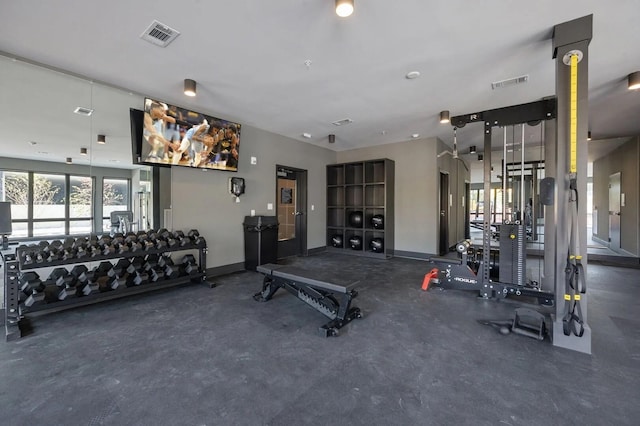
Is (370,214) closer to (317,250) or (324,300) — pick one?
(317,250)

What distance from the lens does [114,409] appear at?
5.54 ft

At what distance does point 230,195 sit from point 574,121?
15.9 feet

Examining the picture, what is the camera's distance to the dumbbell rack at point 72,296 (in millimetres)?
2701

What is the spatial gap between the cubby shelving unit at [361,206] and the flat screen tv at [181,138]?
130 inches

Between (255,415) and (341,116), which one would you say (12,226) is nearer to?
(255,415)

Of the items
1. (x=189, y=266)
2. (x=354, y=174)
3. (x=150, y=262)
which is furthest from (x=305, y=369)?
(x=354, y=174)

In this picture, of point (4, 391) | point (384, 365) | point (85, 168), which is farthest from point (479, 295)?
point (85, 168)

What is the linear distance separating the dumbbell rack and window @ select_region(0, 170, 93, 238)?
20.4 inches

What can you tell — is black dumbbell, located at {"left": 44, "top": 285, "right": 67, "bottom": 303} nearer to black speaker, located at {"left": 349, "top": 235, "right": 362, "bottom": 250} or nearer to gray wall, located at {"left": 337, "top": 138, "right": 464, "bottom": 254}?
black speaker, located at {"left": 349, "top": 235, "right": 362, "bottom": 250}

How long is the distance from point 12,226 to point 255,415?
3.75m

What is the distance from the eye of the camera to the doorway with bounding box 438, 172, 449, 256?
22.0 feet

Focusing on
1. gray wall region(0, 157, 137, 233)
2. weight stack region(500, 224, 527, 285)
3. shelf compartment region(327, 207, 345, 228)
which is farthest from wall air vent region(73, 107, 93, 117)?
weight stack region(500, 224, 527, 285)

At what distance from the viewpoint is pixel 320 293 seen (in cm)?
314

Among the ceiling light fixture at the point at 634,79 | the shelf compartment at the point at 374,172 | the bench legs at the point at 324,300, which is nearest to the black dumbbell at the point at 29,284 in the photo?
the bench legs at the point at 324,300
